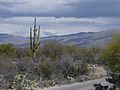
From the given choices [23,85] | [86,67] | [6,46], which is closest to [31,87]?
[23,85]

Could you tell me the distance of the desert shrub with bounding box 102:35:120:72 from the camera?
66.3 ft

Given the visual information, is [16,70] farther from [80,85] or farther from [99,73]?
[99,73]

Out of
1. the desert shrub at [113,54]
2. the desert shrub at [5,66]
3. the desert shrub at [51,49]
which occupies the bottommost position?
the desert shrub at [51,49]

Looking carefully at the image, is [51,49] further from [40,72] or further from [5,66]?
[5,66]

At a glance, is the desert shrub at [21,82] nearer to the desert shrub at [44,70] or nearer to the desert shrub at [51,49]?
the desert shrub at [44,70]

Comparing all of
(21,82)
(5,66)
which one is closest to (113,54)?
(21,82)

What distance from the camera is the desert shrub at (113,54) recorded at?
20.2 metres

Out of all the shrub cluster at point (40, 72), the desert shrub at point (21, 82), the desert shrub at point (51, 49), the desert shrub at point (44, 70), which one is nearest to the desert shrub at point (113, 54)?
the desert shrub at point (21, 82)

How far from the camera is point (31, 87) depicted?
999 inches

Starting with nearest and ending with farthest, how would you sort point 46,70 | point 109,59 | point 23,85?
1. point 109,59
2. point 23,85
3. point 46,70

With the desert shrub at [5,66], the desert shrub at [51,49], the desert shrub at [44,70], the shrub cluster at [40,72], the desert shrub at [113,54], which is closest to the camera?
the desert shrub at [113,54]

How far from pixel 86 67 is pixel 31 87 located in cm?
840

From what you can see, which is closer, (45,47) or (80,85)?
(80,85)

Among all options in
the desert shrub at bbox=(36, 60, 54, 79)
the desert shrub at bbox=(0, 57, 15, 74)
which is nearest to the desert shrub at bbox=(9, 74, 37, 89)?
the desert shrub at bbox=(0, 57, 15, 74)
